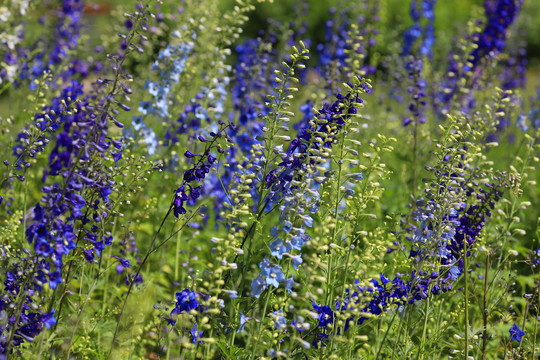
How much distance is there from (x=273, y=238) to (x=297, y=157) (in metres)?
0.41

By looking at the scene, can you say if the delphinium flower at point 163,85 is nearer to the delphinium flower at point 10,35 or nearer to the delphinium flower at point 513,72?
the delphinium flower at point 10,35

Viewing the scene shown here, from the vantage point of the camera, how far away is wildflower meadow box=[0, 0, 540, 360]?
270cm

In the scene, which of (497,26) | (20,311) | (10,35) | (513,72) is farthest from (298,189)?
(513,72)

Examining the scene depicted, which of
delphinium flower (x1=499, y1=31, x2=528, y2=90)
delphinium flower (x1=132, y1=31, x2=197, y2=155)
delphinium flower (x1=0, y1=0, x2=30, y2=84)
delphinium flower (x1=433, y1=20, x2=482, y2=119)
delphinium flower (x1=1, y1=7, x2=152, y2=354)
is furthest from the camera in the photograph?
delphinium flower (x1=499, y1=31, x2=528, y2=90)

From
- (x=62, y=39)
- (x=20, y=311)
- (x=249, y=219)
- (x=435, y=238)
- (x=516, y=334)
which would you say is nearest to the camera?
(x=20, y=311)

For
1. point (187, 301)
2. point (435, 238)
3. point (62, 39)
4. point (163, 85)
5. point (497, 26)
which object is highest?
point (497, 26)

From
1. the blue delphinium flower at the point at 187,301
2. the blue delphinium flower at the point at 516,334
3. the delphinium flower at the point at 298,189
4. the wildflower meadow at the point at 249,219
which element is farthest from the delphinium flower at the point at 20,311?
the blue delphinium flower at the point at 516,334

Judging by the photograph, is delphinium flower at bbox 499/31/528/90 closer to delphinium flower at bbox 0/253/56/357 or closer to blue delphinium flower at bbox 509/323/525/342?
blue delphinium flower at bbox 509/323/525/342

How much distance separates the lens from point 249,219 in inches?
145

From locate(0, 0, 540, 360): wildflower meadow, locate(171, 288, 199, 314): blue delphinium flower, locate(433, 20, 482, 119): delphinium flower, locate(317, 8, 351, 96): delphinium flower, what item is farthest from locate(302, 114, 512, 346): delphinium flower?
locate(317, 8, 351, 96): delphinium flower

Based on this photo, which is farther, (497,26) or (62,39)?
(62,39)

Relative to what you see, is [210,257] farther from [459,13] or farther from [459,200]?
[459,13]

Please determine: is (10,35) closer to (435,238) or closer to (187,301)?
(187,301)

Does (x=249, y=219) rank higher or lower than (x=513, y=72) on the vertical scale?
lower
